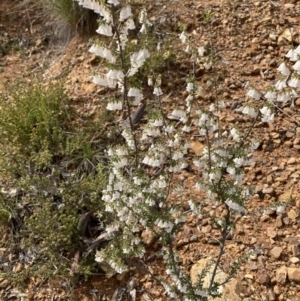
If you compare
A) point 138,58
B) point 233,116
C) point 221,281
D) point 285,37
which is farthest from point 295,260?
point 285,37

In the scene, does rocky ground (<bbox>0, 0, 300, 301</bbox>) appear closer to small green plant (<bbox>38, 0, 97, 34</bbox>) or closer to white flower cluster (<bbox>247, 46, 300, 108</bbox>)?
small green plant (<bbox>38, 0, 97, 34</bbox>)

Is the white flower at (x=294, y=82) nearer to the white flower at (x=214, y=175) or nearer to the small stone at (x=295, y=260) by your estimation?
the white flower at (x=214, y=175)

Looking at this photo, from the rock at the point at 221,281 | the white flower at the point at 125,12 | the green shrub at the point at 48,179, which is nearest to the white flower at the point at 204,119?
the white flower at the point at 125,12

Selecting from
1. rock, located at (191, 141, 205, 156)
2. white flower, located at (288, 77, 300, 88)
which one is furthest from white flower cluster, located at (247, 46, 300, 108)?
rock, located at (191, 141, 205, 156)

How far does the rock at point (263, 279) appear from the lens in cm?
286

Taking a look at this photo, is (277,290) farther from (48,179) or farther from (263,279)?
(48,179)

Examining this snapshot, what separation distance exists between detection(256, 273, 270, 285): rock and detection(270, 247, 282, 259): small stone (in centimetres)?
14

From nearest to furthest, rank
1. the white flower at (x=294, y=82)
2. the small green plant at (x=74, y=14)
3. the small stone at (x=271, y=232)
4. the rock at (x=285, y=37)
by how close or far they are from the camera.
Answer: the white flower at (x=294, y=82) < the small stone at (x=271, y=232) < the rock at (x=285, y=37) < the small green plant at (x=74, y=14)

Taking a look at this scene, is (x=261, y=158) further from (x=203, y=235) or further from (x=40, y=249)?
(x=40, y=249)

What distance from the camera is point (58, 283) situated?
320 cm

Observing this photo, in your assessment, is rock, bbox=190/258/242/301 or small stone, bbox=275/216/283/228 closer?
rock, bbox=190/258/242/301

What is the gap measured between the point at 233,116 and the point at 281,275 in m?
1.35

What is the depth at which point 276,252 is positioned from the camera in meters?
2.96

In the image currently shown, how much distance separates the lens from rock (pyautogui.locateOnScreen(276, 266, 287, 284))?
2842 millimetres
